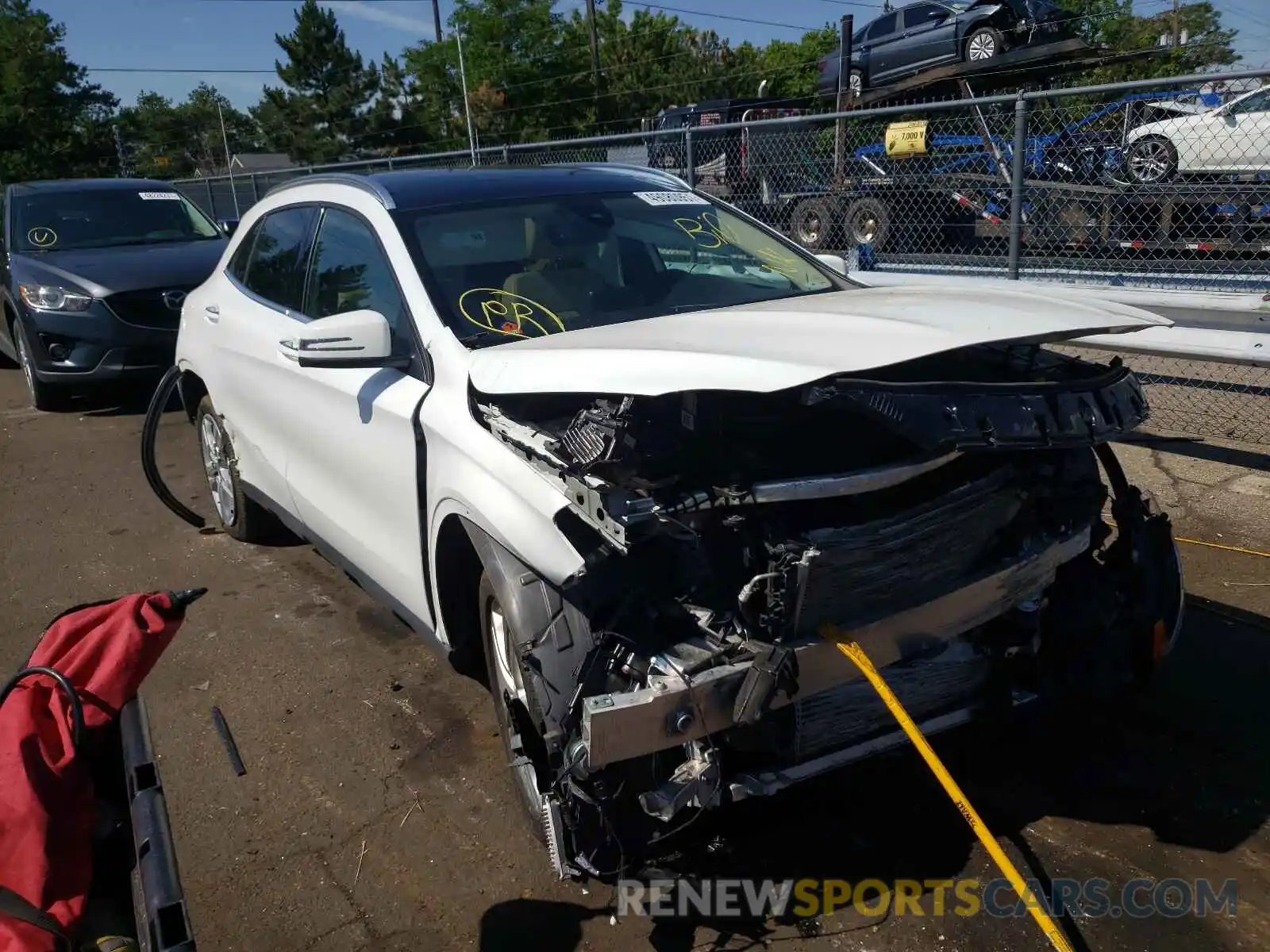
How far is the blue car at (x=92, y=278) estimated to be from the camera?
8312 millimetres

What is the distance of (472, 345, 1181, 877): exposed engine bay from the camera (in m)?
2.31

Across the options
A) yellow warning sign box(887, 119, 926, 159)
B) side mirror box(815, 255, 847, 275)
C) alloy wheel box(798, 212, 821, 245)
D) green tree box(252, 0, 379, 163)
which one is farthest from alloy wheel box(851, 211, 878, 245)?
green tree box(252, 0, 379, 163)

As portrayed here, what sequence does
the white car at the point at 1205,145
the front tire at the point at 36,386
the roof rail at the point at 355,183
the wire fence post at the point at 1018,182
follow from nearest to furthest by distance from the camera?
1. the roof rail at the point at 355,183
2. the wire fence post at the point at 1018,182
3. the white car at the point at 1205,145
4. the front tire at the point at 36,386

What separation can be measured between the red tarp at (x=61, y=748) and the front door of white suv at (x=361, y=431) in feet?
3.46

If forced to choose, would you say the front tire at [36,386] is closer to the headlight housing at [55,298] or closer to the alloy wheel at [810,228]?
the headlight housing at [55,298]

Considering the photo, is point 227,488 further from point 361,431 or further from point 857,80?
point 857,80

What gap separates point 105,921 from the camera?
204 cm

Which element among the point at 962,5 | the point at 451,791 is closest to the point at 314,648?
the point at 451,791

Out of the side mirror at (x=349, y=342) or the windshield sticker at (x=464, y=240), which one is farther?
the windshield sticker at (x=464, y=240)

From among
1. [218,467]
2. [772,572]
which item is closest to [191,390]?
[218,467]

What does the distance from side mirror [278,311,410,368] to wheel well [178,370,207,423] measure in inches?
102

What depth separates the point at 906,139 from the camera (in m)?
7.93

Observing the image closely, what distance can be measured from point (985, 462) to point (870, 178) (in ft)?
22.9

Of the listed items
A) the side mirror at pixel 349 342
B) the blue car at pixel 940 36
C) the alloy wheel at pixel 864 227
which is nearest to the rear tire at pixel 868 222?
the alloy wheel at pixel 864 227
